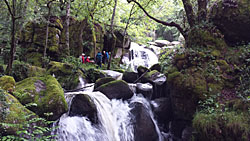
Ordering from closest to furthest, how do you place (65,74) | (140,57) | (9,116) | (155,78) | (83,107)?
(9,116), (83,107), (155,78), (65,74), (140,57)

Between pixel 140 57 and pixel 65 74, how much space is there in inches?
546

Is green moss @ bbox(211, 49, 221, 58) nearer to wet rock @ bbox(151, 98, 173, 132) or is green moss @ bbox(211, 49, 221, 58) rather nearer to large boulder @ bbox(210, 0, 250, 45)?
large boulder @ bbox(210, 0, 250, 45)

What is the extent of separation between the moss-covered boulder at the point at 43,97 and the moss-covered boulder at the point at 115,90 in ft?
9.19

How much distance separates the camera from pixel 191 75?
745 cm

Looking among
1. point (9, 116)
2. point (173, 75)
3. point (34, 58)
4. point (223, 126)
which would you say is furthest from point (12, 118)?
point (34, 58)

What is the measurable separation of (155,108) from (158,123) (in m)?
0.71

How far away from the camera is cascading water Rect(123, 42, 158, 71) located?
71.1ft

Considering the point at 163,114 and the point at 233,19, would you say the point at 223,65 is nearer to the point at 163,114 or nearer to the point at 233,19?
the point at 233,19

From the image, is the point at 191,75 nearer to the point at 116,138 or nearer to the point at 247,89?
the point at 247,89

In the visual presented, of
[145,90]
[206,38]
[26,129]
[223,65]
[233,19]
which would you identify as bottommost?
[145,90]

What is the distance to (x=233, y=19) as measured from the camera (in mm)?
8430

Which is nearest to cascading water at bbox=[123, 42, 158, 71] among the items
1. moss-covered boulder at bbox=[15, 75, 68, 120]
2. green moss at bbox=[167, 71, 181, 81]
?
green moss at bbox=[167, 71, 181, 81]

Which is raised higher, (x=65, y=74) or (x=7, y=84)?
(x=7, y=84)

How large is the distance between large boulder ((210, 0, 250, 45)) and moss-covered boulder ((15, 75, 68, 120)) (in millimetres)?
8311
